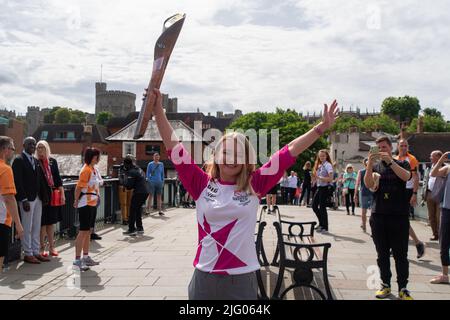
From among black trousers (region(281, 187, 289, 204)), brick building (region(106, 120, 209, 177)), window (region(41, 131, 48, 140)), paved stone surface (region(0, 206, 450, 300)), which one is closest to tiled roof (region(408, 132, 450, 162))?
brick building (region(106, 120, 209, 177))

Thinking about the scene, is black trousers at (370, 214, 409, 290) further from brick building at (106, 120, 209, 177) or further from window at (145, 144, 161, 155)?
window at (145, 144, 161, 155)

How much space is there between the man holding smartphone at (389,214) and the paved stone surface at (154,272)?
1.34ft

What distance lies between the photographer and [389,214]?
546cm

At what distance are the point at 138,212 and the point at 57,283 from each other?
455 cm

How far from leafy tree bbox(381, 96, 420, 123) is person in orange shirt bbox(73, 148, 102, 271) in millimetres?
107130

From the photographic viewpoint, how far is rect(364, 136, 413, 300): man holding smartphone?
5.40 metres

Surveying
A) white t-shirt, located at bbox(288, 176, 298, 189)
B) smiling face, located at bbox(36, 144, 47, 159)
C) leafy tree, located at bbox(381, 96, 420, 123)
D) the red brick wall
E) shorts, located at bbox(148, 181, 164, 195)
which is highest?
leafy tree, located at bbox(381, 96, 420, 123)

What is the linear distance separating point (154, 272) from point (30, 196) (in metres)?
2.35

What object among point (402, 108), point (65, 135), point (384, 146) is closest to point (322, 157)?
point (384, 146)

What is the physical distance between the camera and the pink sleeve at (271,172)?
3117mm

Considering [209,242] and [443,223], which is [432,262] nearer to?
[443,223]

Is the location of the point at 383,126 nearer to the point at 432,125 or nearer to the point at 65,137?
the point at 432,125

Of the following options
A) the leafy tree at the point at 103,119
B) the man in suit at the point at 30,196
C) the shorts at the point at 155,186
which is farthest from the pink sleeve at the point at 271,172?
the leafy tree at the point at 103,119

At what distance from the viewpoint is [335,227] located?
1182cm
